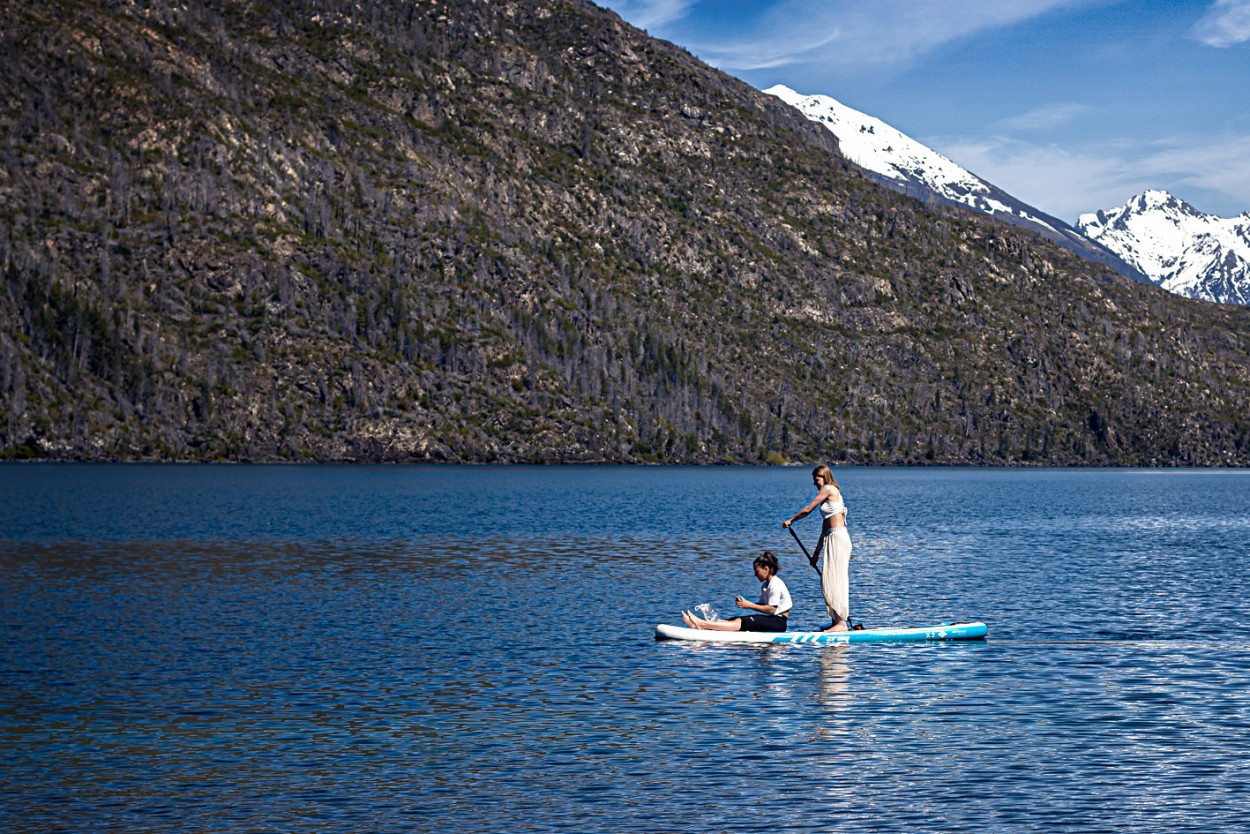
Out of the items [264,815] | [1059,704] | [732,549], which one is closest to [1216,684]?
[1059,704]

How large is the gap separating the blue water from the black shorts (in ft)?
3.86

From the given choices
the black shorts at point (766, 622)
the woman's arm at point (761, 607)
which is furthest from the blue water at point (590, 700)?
the woman's arm at point (761, 607)

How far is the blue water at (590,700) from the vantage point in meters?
26.8

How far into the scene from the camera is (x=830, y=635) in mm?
47688

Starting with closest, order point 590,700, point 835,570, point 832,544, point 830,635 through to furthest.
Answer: point 590,700
point 832,544
point 835,570
point 830,635

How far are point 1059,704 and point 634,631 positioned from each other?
61.7 feet

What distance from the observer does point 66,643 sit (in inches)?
1881

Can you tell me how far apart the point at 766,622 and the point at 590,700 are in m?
11.4

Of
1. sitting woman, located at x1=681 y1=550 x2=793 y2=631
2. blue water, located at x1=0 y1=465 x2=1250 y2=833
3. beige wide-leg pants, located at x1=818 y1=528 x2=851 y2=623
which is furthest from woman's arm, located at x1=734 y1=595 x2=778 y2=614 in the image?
beige wide-leg pants, located at x1=818 y1=528 x2=851 y2=623

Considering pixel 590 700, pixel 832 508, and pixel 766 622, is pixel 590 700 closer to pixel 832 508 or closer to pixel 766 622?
pixel 766 622

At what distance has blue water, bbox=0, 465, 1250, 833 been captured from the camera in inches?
1057

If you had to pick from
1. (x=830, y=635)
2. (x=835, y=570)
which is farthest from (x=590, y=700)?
(x=830, y=635)

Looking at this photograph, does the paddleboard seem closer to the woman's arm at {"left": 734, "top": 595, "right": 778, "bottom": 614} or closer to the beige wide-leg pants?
the woman's arm at {"left": 734, "top": 595, "right": 778, "bottom": 614}

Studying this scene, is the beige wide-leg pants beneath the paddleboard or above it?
above
